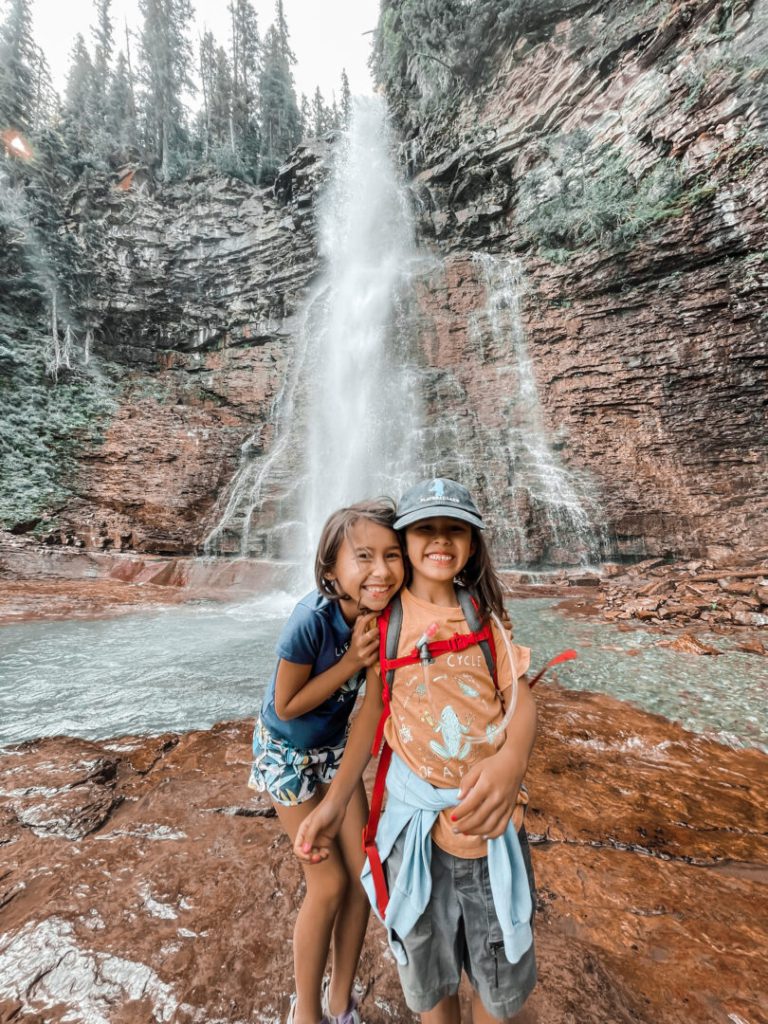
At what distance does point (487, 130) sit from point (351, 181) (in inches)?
259

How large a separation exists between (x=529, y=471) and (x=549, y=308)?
5.50m

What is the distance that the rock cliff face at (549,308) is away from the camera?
10523 mm

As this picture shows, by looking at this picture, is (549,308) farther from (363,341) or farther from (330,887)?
(330,887)

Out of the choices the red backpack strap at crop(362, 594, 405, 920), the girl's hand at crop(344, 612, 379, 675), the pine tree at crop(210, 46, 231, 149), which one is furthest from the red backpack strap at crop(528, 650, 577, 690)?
the pine tree at crop(210, 46, 231, 149)

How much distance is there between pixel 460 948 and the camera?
1017 millimetres

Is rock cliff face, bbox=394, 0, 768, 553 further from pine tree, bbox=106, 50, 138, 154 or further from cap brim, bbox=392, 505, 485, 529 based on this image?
pine tree, bbox=106, 50, 138, 154

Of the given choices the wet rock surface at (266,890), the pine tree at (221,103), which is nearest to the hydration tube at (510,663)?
the wet rock surface at (266,890)

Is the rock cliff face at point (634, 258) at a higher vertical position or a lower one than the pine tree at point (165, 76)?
lower

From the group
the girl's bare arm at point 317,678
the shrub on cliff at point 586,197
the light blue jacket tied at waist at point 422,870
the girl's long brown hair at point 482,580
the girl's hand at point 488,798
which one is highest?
the shrub on cliff at point 586,197

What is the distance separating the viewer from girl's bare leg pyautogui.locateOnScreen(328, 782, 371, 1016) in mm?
1209

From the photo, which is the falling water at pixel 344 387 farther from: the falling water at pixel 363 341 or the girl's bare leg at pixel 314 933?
the girl's bare leg at pixel 314 933

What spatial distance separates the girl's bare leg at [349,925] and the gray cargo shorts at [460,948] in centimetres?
32

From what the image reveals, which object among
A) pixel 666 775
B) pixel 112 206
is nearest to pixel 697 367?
pixel 666 775

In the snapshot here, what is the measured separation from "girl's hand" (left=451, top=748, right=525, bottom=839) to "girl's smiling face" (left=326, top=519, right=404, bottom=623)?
49 centimetres
